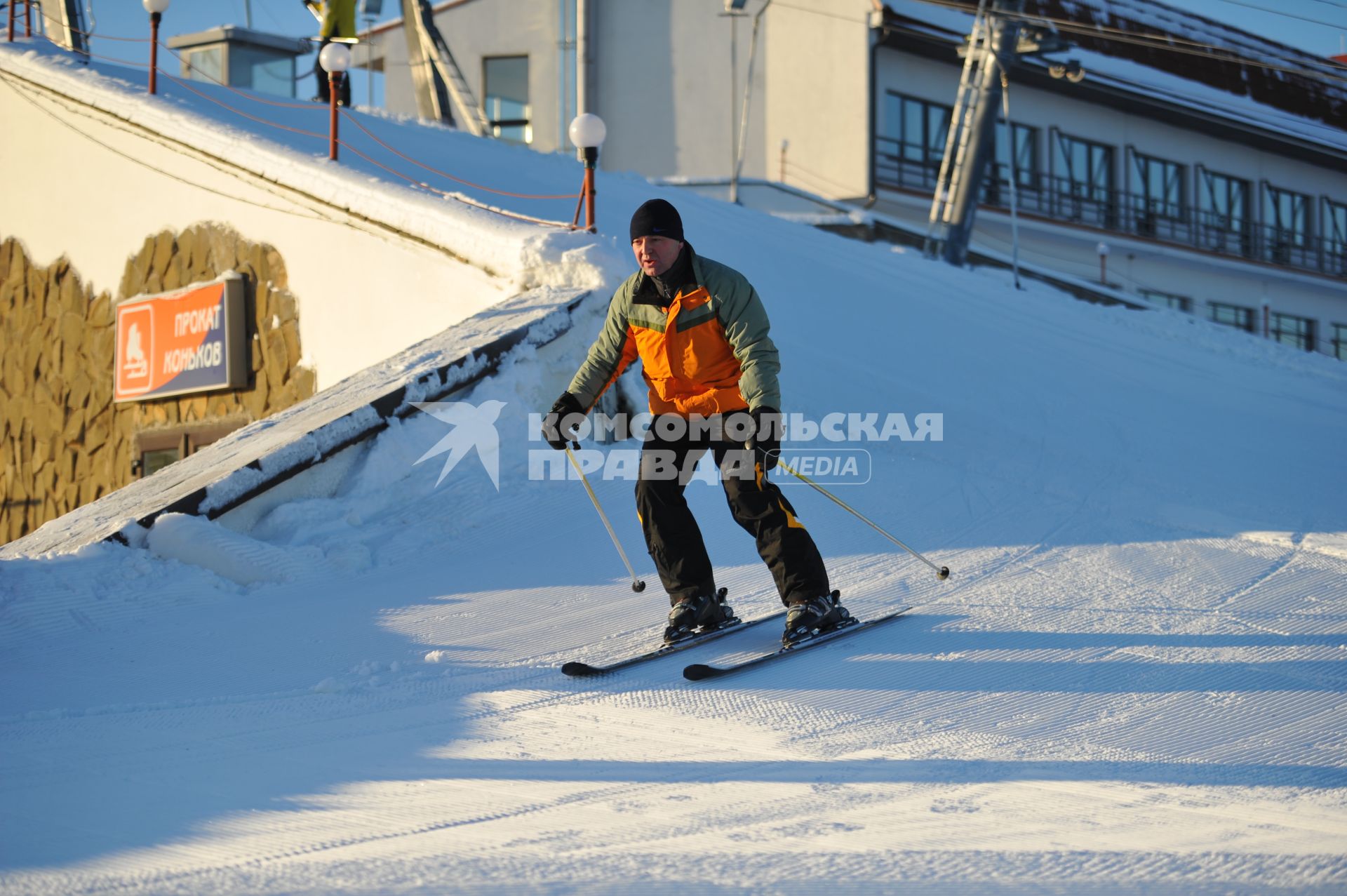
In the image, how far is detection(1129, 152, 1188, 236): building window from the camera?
29.6 metres

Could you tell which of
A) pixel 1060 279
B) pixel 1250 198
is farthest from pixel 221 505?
pixel 1250 198

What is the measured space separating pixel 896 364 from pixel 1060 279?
11515 mm

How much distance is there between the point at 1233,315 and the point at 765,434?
99.4 ft

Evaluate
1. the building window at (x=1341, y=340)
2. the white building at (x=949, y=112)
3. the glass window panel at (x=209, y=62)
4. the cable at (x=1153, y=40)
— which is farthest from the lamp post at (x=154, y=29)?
the building window at (x=1341, y=340)

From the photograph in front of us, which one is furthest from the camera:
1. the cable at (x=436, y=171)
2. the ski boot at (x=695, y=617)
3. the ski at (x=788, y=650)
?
the cable at (x=436, y=171)

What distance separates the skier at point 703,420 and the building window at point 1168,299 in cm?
2620

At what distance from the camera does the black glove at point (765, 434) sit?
4191 mm

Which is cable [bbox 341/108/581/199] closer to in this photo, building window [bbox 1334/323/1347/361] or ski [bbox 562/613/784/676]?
ski [bbox 562/613/784/676]

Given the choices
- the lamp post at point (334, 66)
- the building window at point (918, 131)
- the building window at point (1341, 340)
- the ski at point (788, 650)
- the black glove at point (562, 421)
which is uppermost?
the building window at point (918, 131)

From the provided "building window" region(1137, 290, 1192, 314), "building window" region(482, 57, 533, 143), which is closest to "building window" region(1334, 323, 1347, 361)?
"building window" region(1137, 290, 1192, 314)

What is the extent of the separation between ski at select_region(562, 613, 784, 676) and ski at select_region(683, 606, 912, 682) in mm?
213

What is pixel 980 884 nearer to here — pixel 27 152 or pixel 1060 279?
pixel 27 152

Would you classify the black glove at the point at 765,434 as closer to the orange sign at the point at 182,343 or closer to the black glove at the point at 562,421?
the black glove at the point at 562,421

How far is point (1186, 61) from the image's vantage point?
30.1 m
